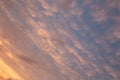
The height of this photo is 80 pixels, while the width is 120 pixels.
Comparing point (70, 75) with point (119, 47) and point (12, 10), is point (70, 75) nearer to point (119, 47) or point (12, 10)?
point (119, 47)

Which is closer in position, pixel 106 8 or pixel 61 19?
pixel 106 8

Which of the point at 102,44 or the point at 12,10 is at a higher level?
the point at 102,44

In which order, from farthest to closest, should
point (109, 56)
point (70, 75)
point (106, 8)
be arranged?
point (70, 75) → point (109, 56) → point (106, 8)

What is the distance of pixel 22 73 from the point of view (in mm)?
8383

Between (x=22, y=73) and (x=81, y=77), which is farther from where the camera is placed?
(x=22, y=73)

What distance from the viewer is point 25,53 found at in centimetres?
714

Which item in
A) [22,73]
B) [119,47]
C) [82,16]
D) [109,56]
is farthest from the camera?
[22,73]

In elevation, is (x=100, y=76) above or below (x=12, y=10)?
above

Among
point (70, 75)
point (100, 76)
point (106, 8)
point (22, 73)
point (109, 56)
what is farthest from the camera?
point (22, 73)

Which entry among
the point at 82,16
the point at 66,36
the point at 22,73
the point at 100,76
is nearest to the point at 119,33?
the point at 82,16

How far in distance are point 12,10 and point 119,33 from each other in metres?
3.08

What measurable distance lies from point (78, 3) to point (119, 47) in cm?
179

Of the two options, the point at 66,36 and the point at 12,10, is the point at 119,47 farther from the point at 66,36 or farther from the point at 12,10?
the point at 12,10

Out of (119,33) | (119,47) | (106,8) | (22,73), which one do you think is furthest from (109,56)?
(22,73)
